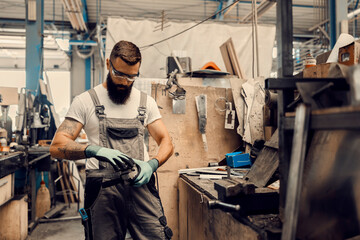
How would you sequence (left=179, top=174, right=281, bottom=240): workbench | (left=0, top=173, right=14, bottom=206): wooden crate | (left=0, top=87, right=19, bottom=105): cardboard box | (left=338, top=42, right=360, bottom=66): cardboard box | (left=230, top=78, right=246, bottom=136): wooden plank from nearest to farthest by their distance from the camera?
(left=179, top=174, right=281, bottom=240): workbench, (left=338, top=42, right=360, bottom=66): cardboard box, (left=230, top=78, right=246, bottom=136): wooden plank, (left=0, top=173, right=14, bottom=206): wooden crate, (left=0, top=87, right=19, bottom=105): cardboard box

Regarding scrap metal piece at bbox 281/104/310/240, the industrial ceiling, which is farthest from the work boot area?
the industrial ceiling

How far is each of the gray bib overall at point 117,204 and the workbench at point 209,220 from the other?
27 centimetres

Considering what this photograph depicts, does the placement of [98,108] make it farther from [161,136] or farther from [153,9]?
[153,9]

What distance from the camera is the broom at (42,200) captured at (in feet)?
12.8

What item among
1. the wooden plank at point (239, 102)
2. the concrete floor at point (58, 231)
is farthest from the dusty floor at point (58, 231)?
the wooden plank at point (239, 102)

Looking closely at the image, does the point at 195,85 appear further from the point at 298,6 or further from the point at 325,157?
the point at 298,6

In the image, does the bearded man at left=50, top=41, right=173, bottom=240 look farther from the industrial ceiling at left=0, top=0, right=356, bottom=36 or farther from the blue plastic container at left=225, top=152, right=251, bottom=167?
the industrial ceiling at left=0, top=0, right=356, bottom=36

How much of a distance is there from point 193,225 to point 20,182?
2.70m

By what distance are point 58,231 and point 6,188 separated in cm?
95

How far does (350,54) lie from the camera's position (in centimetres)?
135

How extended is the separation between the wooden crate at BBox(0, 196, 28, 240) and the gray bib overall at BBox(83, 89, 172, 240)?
1793 millimetres

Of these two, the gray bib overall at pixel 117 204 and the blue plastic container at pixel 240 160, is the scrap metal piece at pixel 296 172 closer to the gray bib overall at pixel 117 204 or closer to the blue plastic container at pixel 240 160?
the gray bib overall at pixel 117 204

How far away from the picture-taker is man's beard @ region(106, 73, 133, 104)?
196 centimetres

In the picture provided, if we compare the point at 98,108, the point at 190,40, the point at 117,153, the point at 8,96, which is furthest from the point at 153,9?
the point at 117,153
